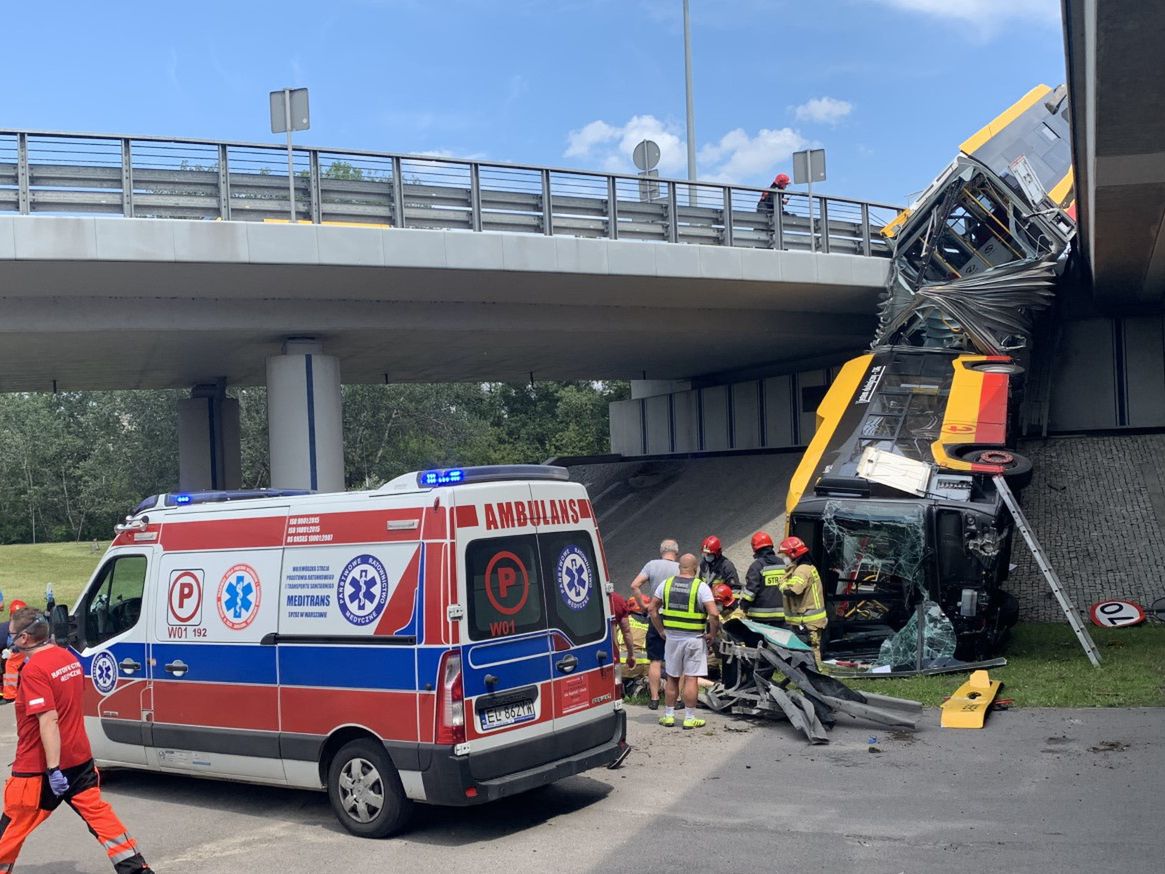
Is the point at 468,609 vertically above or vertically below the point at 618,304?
below

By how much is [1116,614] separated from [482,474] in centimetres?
1035

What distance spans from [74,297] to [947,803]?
49.4 feet

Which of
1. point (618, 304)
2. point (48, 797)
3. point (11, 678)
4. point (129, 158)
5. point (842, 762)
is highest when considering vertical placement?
point (129, 158)

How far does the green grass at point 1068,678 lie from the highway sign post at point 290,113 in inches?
429

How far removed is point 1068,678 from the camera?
36.5ft

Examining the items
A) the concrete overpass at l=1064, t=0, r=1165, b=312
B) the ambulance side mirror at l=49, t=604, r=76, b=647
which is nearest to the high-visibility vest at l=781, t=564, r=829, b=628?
the concrete overpass at l=1064, t=0, r=1165, b=312

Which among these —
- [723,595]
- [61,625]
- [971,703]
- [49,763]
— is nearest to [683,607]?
[723,595]

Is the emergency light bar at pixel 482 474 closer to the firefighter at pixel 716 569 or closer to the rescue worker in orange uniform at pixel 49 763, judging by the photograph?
the rescue worker in orange uniform at pixel 49 763

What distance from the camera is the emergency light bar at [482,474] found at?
23.6ft

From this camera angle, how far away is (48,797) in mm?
6121

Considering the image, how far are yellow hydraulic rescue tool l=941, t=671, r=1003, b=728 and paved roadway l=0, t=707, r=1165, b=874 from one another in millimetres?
195

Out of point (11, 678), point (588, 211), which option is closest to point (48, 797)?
point (11, 678)

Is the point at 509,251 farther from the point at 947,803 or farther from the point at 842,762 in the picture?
the point at 947,803

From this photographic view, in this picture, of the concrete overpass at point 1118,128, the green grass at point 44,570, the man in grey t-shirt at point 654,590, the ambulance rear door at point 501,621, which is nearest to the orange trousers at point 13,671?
the ambulance rear door at point 501,621
